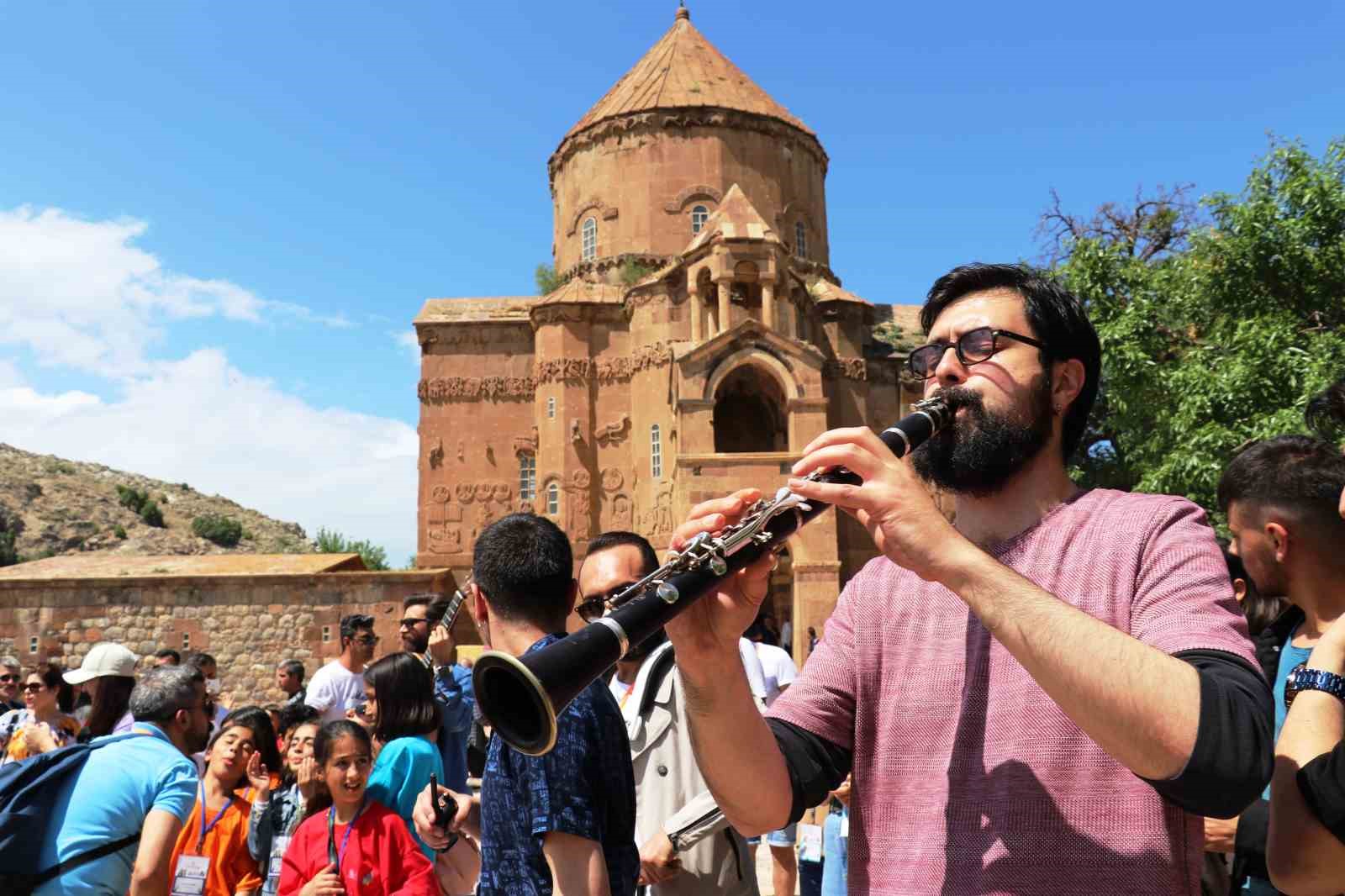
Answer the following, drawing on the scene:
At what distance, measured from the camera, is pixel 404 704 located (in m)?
5.07

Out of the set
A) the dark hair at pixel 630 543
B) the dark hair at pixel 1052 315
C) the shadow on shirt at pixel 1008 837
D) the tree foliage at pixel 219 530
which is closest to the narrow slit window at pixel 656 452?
the dark hair at pixel 630 543

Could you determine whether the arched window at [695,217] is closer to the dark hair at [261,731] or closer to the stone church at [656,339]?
the stone church at [656,339]

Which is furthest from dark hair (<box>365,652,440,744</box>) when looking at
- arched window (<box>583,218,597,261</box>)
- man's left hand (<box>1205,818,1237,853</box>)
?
arched window (<box>583,218,597,261</box>)

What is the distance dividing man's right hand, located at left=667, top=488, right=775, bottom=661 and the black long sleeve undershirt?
820mm

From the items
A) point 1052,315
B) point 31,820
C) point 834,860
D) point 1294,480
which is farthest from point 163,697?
point 1294,480

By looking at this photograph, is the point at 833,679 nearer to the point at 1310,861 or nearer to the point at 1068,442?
the point at 1068,442

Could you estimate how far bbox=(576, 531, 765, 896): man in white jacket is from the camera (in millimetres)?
3656

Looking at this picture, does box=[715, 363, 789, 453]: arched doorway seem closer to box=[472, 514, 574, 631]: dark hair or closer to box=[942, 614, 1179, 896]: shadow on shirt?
box=[472, 514, 574, 631]: dark hair

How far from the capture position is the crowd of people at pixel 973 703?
1805 millimetres

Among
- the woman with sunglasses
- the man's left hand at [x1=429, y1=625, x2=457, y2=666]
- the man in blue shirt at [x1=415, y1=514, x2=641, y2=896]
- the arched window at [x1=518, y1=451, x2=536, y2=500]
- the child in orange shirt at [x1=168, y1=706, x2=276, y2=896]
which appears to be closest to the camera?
the man in blue shirt at [x1=415, y1=514, x2=641, y2=896]

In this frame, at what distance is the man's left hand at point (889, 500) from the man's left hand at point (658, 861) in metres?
2.11

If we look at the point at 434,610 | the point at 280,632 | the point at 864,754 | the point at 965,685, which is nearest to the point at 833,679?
the point at 864,754

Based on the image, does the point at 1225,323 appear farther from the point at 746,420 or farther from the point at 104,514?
the point at 104,514

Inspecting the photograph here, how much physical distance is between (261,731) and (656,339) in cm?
2304
